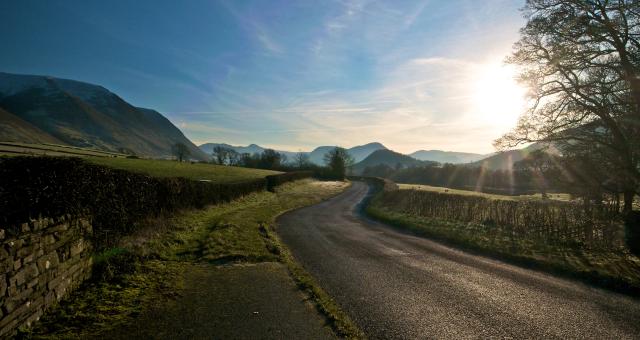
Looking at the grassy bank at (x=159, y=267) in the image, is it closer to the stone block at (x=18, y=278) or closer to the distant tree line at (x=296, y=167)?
the stone block at (x=18, y=278)

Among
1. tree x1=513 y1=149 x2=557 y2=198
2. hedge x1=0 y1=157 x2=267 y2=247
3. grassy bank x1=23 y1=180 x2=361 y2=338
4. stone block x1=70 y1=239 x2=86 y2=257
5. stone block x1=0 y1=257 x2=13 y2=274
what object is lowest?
grassy bank x1=23 y1=180 x2=361 y2=338

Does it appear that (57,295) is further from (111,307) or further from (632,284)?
(632,284)

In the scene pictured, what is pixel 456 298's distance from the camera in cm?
833

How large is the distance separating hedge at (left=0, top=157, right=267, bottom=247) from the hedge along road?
7.08 meters

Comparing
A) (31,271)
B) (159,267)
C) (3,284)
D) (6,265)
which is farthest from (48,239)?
(159,267)

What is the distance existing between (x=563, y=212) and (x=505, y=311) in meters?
12.4

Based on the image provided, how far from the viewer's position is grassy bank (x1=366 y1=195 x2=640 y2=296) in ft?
32.8

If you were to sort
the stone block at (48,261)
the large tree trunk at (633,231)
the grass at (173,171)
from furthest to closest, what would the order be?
the grass at (173,171) < the large tree trunk at (633,231) < the stone block at (48,261)

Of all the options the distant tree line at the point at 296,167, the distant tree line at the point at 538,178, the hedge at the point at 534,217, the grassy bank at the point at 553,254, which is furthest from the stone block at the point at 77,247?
the distant tree line at the point at 296,167

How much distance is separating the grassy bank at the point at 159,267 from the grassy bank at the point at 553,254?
28.5ft

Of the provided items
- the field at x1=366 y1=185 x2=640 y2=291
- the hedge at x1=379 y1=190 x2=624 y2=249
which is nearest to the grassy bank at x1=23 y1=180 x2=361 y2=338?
the field at x1=366 y1=185 x2=640 y2=291

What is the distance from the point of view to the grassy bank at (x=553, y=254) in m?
9.99

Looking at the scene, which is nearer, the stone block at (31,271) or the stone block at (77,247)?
the stone block at (31,271)

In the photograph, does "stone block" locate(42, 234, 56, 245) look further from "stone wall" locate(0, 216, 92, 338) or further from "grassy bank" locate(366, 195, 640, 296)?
"grassy bank" locate(366, 195, 640, 296)
